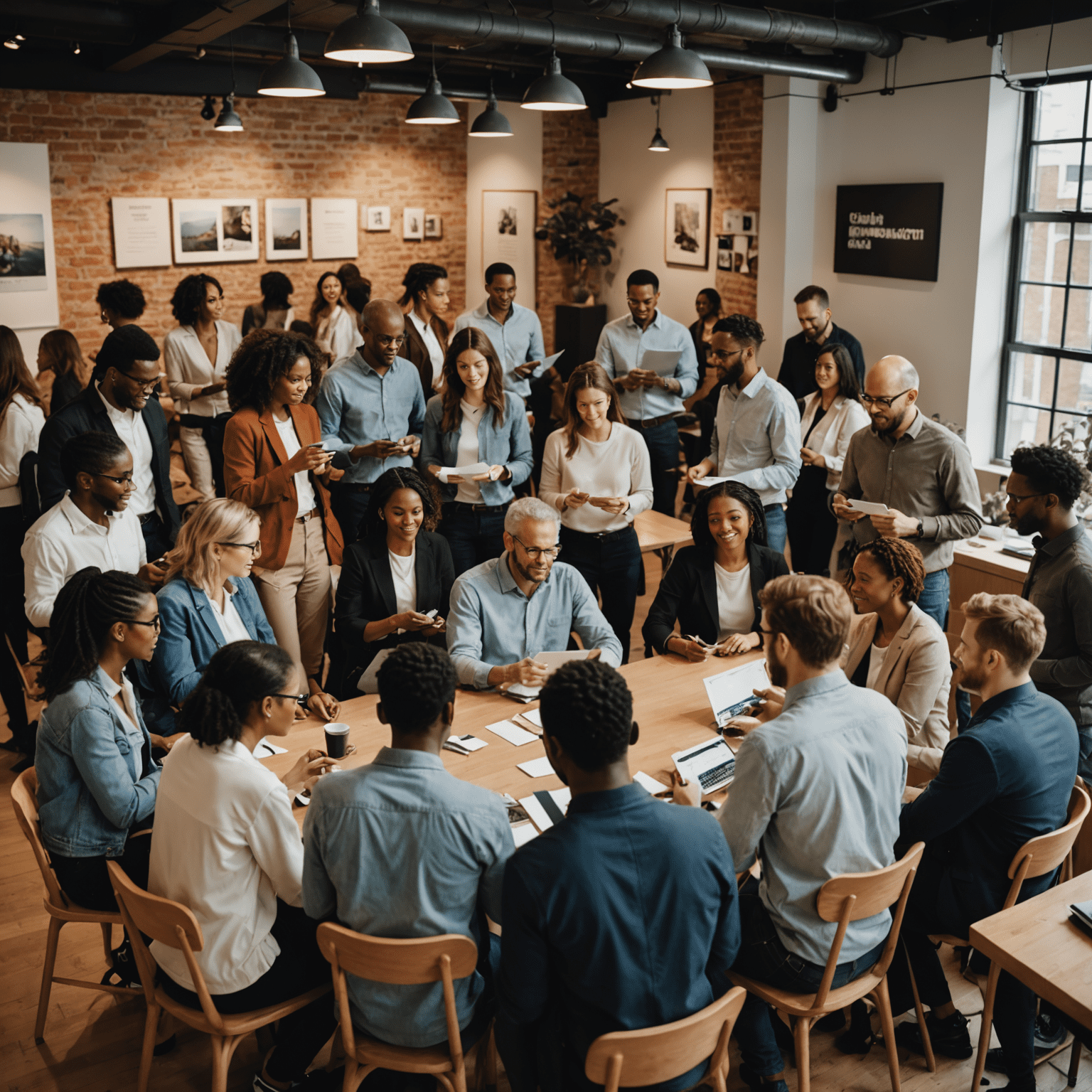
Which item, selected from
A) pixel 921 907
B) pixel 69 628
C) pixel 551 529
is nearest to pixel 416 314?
pixel 551 529

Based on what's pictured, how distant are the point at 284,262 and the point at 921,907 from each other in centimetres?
941

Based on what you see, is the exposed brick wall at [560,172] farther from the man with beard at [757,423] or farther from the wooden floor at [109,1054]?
the wooden floor at [109,1054]

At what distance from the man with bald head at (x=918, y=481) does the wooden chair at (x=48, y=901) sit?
3.24 m

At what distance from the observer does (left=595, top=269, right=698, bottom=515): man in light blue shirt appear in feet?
22.4

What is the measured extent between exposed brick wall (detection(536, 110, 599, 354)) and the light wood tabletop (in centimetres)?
972

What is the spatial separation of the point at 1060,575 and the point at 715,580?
1.23m

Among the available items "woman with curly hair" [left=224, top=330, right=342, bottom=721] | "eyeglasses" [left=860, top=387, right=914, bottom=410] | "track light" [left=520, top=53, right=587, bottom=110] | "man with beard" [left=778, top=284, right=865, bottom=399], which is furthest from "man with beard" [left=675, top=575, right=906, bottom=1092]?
"man with beard" [left=778, top=284, right=865, bottom=399]

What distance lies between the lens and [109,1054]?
10.4 feet

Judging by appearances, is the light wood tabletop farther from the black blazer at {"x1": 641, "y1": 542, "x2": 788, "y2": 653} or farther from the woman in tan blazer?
the black blazer at {"x1": 641, "y1": 542, "x2": 788, "y2": 653}

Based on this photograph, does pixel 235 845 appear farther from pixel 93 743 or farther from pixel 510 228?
pixel 510 228

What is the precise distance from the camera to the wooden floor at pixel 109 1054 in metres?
3.02

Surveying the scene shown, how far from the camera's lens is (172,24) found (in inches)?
272

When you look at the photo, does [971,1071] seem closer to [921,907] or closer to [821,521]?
[921,907]

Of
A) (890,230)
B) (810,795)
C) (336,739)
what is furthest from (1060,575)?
(890,230)
